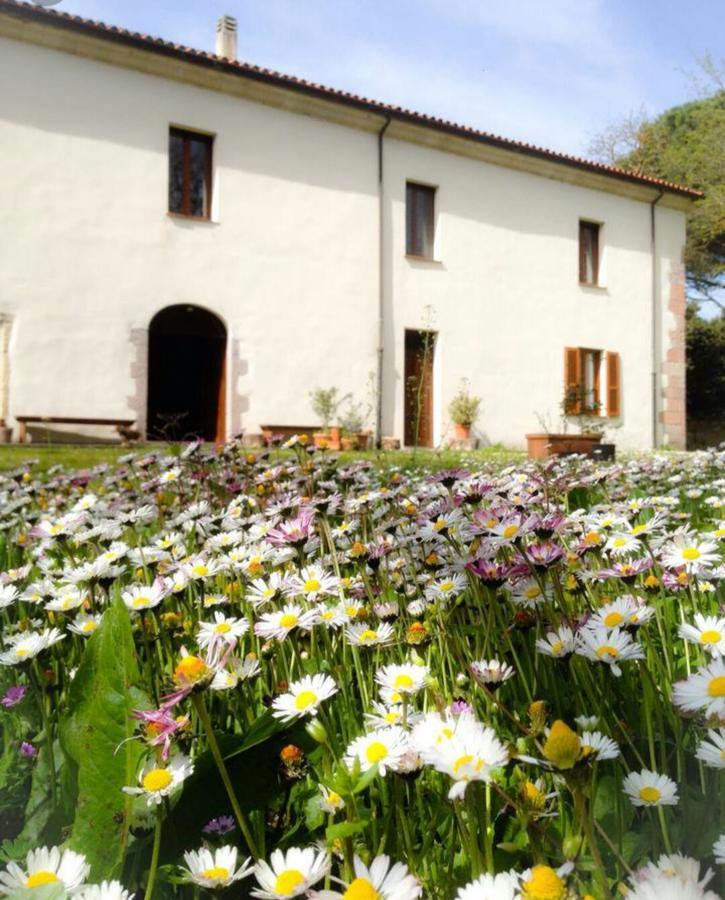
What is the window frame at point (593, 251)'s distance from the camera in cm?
1673

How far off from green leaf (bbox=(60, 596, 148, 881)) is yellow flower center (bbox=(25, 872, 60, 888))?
→ 144mm

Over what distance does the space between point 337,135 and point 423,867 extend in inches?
547

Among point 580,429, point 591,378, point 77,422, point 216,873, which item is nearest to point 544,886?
point 216,873

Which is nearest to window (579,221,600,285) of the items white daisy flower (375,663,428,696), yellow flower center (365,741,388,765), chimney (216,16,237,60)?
chimney (216,16,237,60)

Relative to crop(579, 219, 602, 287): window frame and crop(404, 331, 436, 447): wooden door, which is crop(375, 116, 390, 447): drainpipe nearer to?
crop(404, 331, 436, 447): wooden door

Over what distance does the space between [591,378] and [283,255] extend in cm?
748

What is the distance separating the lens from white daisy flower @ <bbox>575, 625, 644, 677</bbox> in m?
1.01

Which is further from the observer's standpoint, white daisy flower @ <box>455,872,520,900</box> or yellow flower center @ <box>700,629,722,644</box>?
yellow flower center @ <box>700,629,722,644</box>

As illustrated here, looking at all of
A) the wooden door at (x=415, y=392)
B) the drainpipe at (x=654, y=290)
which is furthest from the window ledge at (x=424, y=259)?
the drainpipe at (x=654, y=290)

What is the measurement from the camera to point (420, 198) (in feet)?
47.8

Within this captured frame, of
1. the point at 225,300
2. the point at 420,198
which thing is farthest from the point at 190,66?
the point at 420,198

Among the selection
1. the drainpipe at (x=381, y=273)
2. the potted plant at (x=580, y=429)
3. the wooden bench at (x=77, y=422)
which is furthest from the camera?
the drainpipe at (x=381, y=273)

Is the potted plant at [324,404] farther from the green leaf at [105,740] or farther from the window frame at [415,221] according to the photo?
the green leaf at [105,740]

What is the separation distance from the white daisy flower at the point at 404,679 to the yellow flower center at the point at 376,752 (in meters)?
0.15
